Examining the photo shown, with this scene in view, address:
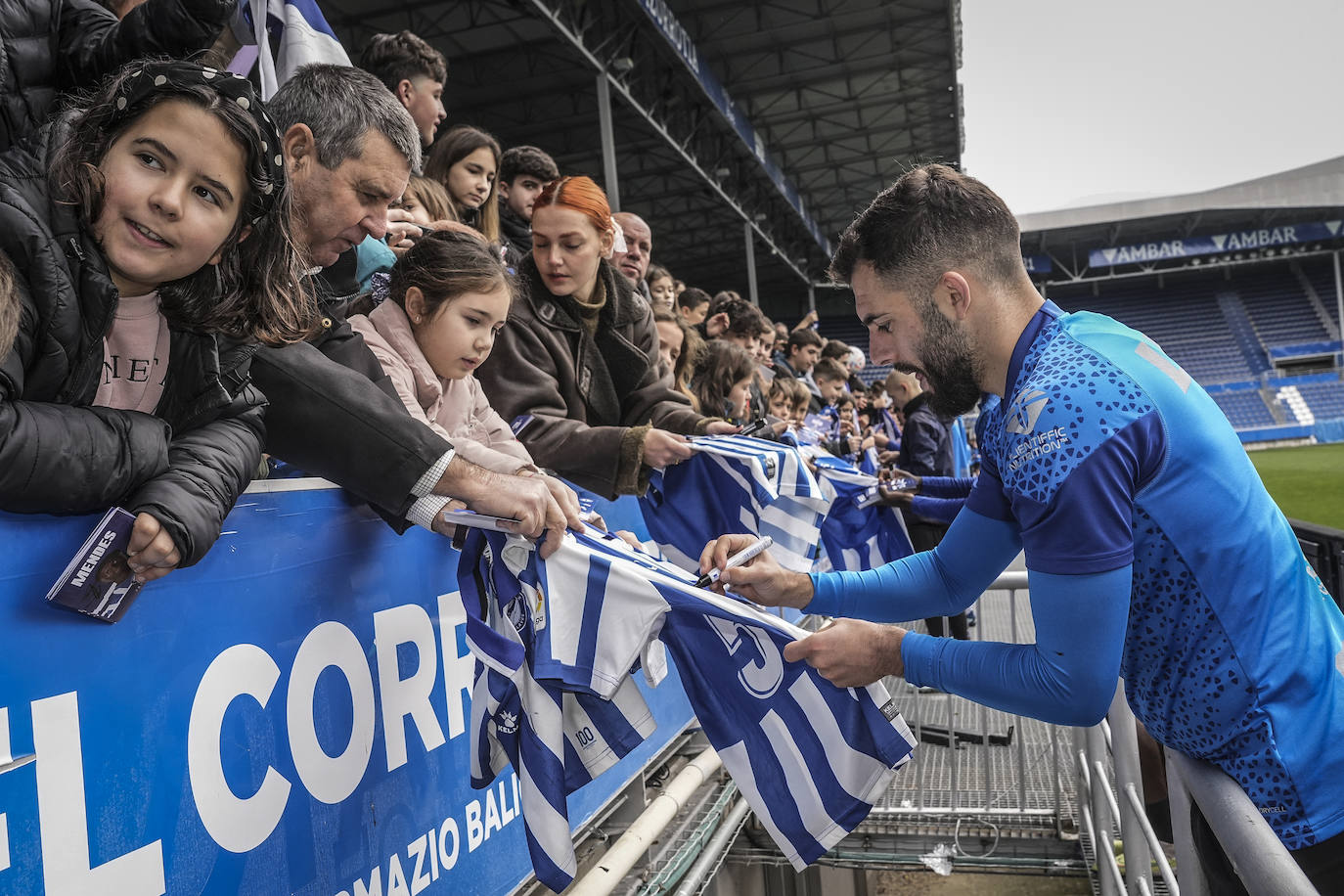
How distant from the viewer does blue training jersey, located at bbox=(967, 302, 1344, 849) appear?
1478 millimetres

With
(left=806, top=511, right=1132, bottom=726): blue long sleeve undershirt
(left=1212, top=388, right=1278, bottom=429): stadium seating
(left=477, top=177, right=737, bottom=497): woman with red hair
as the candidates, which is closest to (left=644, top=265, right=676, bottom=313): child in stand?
(left=477, top=177, right=737, bottom=497): woman with red hair

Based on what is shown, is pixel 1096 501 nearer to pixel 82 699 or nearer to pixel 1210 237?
pixel 82 699

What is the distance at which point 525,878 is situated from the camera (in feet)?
7.75

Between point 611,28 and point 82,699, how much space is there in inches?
480

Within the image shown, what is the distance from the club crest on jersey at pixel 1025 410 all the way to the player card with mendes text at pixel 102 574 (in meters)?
1.41

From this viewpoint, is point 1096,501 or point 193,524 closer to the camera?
point 193,524

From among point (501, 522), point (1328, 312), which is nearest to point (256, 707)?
point (501, 522)

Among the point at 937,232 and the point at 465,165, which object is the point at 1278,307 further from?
the point at 937,232

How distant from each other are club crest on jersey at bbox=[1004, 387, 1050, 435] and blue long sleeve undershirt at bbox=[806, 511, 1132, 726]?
253mm

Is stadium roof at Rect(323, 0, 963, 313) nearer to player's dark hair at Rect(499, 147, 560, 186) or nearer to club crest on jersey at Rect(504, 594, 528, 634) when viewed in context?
player's dark hair at Rect(499, 147, 560, 186)

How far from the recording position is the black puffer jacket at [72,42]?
5.16 ft

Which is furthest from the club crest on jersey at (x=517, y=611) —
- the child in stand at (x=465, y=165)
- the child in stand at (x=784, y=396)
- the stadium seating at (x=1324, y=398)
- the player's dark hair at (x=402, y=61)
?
the stadium seating at (x=1324, y=398)

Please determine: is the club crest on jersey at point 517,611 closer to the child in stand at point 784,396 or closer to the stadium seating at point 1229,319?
the child in stand at point 784,396

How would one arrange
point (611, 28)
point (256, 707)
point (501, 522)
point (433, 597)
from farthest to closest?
point (611, 28), point (433, 597), point (501, 522), point (256, 707)
